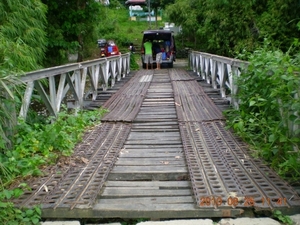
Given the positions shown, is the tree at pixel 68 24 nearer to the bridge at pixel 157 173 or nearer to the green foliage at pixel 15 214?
the bridge at pixel 157 173

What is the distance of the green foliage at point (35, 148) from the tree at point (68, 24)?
792 centimetres

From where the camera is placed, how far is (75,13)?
12.1m

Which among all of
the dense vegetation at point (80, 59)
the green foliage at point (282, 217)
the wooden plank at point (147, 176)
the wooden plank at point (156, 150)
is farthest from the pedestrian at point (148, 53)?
the green foliage at point (282, 217)

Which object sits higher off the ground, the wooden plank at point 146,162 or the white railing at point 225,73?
the white railing at point 225,73

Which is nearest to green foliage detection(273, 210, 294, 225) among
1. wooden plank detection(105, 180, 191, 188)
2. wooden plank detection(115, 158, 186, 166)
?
wooden plank detection(105, 180, 191, 188)

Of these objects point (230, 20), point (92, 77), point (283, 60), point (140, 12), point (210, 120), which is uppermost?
point (140, 12)

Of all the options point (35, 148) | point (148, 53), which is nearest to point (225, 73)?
point (35, 148)

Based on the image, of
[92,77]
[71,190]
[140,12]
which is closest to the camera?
[71,190]

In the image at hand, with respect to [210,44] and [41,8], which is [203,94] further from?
[210,44]

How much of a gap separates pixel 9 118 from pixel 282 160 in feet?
8.83

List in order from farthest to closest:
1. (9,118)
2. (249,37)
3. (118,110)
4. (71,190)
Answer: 1. (249,37)
2. (118,110)
3. (9,118)
4. (71,190)

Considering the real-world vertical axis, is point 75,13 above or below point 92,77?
above

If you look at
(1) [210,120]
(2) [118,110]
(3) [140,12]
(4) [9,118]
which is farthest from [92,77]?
(3) [140,12]
